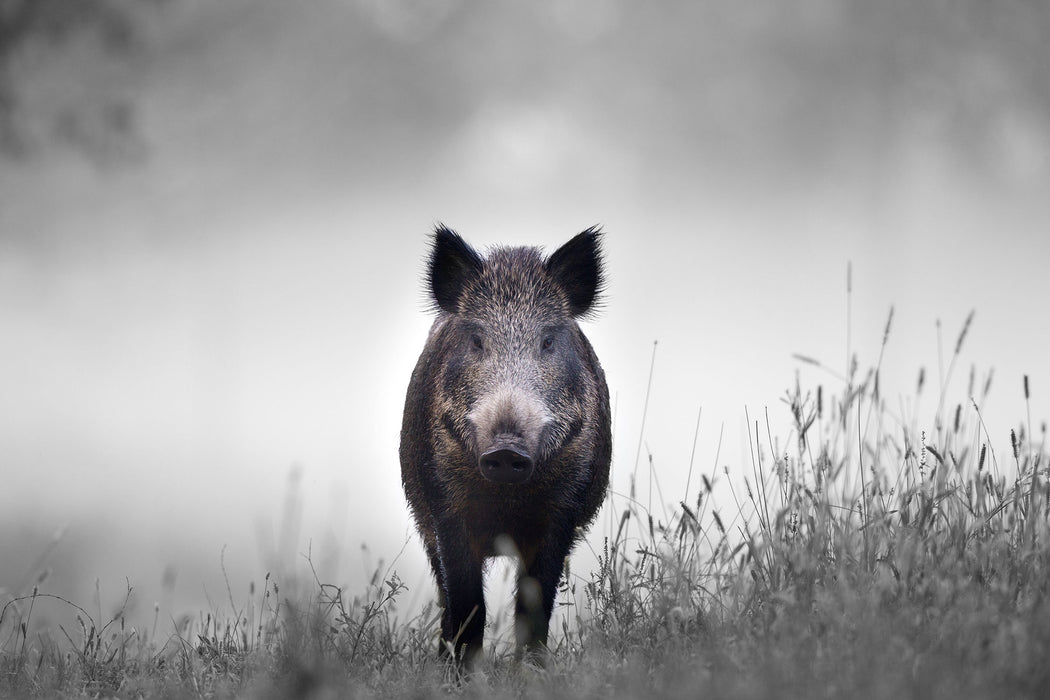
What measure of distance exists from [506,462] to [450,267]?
165 cm

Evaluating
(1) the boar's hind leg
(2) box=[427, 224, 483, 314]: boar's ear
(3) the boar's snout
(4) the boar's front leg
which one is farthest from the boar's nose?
(2) box=[427, 224, 483, 314]: boar's ear

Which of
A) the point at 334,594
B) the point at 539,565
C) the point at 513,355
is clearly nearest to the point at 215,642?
the point at 334,594

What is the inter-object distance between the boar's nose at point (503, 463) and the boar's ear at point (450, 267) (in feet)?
4.70

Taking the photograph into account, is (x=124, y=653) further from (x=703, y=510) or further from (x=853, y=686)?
→ (x=853, y=686)

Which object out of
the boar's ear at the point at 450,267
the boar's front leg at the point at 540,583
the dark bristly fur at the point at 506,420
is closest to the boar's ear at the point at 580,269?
the dark bristly fur at the point at 506,420

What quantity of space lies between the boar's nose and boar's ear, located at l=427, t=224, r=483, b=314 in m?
1.43

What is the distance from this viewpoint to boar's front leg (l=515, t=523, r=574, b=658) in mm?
4348

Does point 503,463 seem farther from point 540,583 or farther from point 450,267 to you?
point 450,267

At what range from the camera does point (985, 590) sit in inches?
127

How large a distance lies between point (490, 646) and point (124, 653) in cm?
172

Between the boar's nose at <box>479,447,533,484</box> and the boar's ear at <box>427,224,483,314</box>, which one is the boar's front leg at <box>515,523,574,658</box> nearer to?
the boar's nose at <box>479,447,533,484</box>

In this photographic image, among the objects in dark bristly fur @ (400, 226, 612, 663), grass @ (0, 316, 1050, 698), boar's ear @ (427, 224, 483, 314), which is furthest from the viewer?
boar's ear @ (427, 224, 483, 314)

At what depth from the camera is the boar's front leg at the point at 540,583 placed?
4348mm

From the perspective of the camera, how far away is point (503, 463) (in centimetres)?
402
